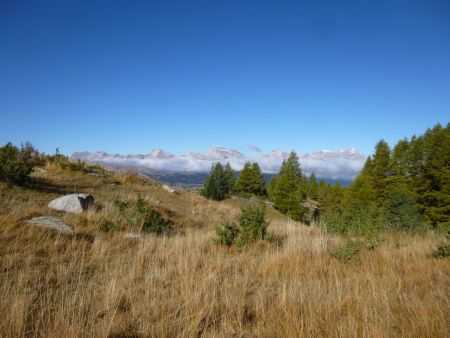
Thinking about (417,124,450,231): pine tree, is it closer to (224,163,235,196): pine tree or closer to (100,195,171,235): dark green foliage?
(224,163,235,196): pine tree

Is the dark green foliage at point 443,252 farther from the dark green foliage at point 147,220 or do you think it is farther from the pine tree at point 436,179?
the pine tree at point 436,179

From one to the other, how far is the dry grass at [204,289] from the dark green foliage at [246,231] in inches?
9.6

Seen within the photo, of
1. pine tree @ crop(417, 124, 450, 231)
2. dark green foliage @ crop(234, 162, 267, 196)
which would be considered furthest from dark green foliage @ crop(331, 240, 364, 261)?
dark green foliage @ crop(234, 162, 267, 196)

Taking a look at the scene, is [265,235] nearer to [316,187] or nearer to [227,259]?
[227,259]

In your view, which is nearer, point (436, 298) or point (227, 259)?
point (436, 298)

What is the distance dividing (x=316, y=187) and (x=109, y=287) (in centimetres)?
6295

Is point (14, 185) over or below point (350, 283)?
over

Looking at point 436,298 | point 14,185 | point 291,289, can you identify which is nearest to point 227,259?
point 291,289

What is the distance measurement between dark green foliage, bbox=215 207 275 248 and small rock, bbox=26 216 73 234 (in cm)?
280

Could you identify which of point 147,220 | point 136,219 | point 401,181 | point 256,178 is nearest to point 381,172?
point 401,181

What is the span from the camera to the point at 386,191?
31.6 metres

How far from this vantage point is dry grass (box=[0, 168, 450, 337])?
2.14 m

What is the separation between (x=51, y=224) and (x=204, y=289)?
3.56m

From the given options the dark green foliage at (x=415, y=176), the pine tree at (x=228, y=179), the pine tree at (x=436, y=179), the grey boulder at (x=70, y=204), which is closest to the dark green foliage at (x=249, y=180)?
the pine tree at (x=228, y=179)
